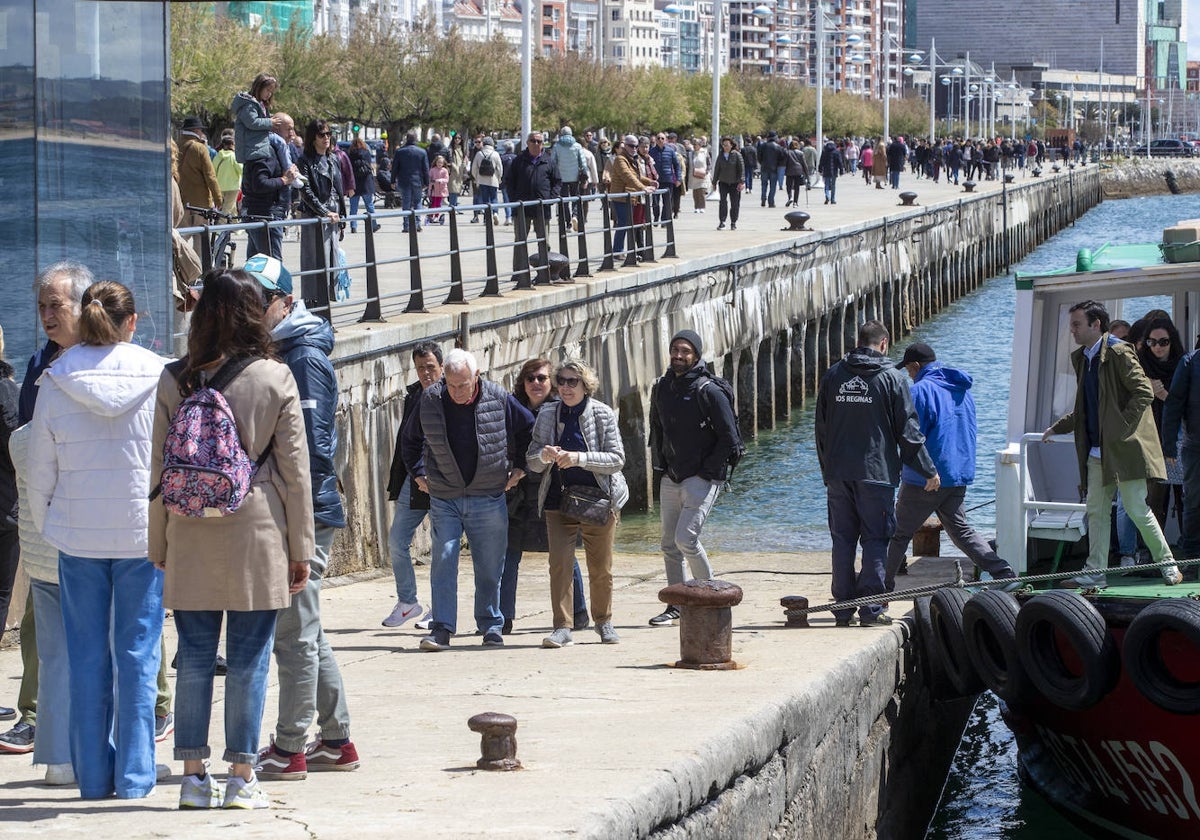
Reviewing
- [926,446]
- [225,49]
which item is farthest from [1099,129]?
[926,446]

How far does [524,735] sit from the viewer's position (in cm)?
759

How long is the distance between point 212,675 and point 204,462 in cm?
74

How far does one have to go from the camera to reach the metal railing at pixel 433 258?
1539cm

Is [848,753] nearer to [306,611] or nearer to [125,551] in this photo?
[306,611]

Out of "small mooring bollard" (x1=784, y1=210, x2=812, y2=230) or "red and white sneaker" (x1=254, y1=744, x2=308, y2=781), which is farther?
"small mooring bollard" (x1=784, y1=210, x2=812, y2=230)

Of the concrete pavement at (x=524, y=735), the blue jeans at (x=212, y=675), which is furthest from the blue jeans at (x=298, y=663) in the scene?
the blue jeans at (x=212, y=675)

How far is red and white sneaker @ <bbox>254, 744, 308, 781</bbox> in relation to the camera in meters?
6.69

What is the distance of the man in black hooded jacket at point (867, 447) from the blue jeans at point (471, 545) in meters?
1.80

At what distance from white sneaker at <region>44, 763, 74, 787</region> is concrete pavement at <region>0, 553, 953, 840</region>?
1.8 inches

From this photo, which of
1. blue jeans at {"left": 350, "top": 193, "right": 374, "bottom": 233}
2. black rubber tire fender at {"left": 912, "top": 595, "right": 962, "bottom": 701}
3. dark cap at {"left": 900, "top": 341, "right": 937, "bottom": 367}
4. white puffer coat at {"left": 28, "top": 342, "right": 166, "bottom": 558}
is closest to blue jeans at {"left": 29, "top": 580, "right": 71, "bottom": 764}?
white puffer coat at {"left": 28, "top": 342, "right": 166, "bottom": 558}

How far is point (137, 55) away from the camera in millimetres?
10023

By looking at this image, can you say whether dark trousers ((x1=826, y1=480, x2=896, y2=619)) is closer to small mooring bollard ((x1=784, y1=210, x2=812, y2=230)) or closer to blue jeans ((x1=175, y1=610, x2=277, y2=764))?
blue jeans ((x1=175, y1=610, x2=277, y2=764))

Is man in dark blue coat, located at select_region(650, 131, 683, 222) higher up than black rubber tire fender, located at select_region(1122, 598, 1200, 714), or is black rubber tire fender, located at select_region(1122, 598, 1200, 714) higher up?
man in dark blue coat, located at select_region(650, 131, 683, 222)

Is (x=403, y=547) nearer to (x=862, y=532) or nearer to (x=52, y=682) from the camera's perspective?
(x=862, y=532)
